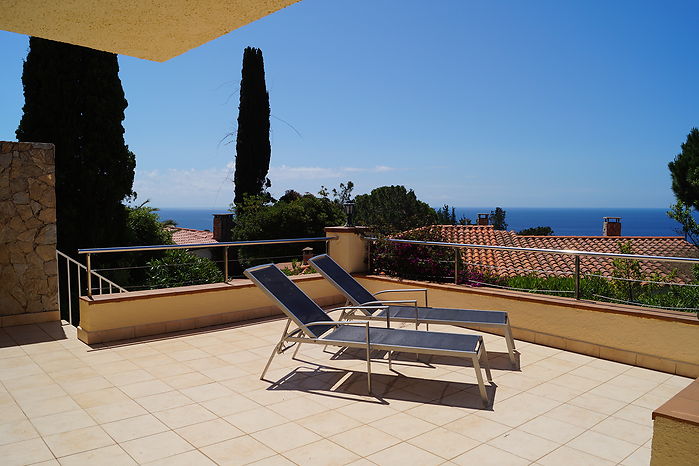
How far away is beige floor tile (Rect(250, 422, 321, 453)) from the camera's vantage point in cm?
331

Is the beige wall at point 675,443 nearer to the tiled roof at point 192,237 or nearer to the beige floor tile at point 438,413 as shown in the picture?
the beige floor tile at point 438,413

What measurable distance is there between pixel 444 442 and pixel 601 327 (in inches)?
112

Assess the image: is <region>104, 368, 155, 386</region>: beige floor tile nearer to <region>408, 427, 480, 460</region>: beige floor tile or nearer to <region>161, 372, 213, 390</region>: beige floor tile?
<region>161, 372, 213, 390</region>: beige floor tile

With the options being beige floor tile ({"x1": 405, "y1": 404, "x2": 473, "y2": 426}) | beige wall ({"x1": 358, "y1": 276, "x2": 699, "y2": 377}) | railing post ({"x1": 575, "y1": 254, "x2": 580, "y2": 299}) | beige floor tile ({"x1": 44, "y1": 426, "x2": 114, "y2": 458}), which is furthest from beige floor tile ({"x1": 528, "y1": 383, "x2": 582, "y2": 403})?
beige floor tile ({"x1": 44, "y1": 426, "x2": 114, "y2": 458})

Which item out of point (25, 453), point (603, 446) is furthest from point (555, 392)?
point (25, 453)

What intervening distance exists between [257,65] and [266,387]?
2200 centimetres

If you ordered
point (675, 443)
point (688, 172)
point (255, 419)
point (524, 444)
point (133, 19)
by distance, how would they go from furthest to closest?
point (688, 172) < point (255, 419) < point (524, 444) < point (133, 19) < point (675, 443)

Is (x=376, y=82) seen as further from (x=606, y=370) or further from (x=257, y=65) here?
(x=606, y=370)

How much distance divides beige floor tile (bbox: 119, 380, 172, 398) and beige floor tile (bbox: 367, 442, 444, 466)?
7.00 feet

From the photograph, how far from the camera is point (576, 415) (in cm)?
384

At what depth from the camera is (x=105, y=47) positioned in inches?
93.7

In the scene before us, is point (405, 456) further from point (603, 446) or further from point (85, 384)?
point (85, 384)

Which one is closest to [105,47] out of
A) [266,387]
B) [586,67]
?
[266,387]

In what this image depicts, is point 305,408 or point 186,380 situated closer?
point 305,408
